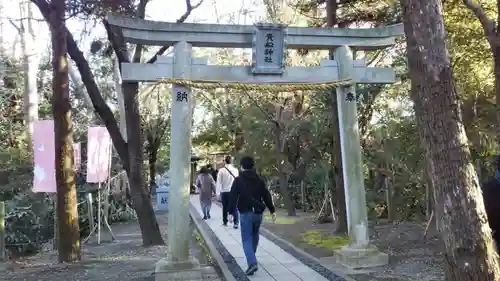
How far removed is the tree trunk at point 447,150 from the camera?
12.2ft

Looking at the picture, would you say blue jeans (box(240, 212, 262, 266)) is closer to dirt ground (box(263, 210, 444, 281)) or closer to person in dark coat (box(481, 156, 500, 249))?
dirt ground (box(263, 210, 444, 281))

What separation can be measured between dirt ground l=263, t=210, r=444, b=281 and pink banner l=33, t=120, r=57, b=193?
5322mm

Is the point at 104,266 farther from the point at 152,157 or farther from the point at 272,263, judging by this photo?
the point at 152,157

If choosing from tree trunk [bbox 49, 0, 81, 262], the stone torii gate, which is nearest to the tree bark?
tree trunk [bbox 49, 0, 81, 262]

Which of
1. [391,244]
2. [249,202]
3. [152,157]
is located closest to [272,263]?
[249,202]

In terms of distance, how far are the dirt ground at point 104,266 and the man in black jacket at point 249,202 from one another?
67cm

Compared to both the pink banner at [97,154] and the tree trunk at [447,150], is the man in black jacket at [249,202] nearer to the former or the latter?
the tree trunk at [447,150]

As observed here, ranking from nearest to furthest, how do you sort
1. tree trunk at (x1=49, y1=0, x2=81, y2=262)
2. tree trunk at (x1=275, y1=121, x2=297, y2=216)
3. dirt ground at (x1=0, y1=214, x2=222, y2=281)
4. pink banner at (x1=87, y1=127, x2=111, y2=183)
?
dirt ground at (x1=0, y1=214, x2=222, y2=281), tree trunk at (x1=49, y1=0, x2=81, y2=262), pink banner at (x1=87, y1=127, x2=111, y2=183), tree trunk at (x1=275, y1=121, x2=297, y2=216)

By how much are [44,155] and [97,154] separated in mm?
2286

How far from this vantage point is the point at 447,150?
3867 millimetres

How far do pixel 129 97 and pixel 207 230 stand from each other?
4261 millimetres

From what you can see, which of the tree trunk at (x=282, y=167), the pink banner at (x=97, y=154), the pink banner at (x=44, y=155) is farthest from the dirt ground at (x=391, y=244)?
the pink banner at (x=44, y=155)

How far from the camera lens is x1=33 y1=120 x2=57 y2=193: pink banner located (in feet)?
33.3

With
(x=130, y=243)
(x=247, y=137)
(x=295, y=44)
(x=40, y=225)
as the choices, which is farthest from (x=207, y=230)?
(x=247, y=137)
